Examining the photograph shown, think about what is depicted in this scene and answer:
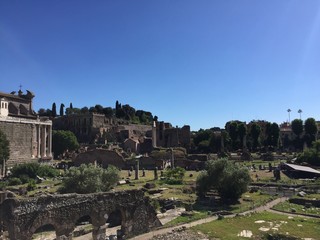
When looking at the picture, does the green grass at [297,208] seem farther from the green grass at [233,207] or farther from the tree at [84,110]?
the tree at [84,110]

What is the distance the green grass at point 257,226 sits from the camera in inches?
842

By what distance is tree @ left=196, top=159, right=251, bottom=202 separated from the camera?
32188mm

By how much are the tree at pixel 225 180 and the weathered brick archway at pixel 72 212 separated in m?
11.5

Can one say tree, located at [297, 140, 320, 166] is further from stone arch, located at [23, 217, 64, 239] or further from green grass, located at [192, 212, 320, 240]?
stone arch, located at [23, 217, 64, 239]

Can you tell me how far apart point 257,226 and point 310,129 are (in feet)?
220

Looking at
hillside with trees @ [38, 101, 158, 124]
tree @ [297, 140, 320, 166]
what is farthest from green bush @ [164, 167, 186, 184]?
hillside with trees @ [38, 101, 158, 124]

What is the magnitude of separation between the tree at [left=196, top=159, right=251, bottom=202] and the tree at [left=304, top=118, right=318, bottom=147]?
56620 millimetres

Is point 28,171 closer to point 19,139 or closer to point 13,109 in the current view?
point 19,139

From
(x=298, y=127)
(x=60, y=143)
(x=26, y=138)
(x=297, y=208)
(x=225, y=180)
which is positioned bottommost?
(x=297, y=208)

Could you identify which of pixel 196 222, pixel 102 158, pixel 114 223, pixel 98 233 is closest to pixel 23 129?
pixel 102 158

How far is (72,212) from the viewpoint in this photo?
17.9 meters

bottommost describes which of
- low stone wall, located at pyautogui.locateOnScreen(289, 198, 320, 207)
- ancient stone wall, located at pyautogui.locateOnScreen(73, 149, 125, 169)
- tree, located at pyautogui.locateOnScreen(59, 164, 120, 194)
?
low stone wall, located at pyautogui.locateOnScreen(289, 198, 320, 207)

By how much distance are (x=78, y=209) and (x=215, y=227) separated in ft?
31.0

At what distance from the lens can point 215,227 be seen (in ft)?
75.3
